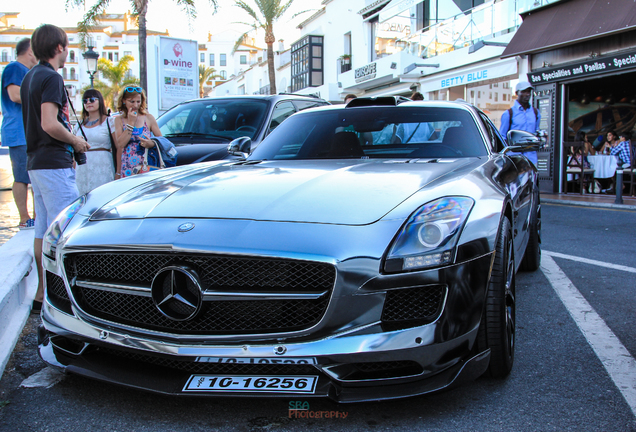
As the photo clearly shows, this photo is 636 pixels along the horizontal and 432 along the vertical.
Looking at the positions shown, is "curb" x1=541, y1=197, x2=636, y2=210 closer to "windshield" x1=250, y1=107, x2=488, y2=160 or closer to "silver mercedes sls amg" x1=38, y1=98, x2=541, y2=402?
"windshield" x1=250, y1=107, x2=488, y2=160

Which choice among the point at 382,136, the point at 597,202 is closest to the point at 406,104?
the point at 382,136

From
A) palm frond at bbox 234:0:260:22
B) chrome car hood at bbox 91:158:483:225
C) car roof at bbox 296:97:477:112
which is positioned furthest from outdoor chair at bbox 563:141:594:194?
palm frond at bbox 234:0:260:22

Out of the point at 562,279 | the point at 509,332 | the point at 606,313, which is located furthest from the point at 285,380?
the point at 562,279

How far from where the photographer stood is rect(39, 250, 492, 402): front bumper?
1.98 m

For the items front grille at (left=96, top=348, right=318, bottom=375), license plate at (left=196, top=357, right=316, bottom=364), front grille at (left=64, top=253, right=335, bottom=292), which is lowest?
front grille at (left=96, top=348, right=318, bottom=375)

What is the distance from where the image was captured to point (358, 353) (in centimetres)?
196

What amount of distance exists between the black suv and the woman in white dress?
111 centimetres

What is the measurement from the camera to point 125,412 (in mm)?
2201

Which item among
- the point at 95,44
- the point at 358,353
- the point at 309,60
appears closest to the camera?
the point at 358,353

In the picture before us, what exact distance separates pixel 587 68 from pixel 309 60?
2542 centimetres

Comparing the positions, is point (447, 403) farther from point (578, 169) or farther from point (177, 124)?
point (578, 169)

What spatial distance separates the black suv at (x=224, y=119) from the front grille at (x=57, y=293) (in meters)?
3.79

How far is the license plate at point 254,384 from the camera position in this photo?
198cm

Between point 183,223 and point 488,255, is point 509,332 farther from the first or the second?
point 183,223
